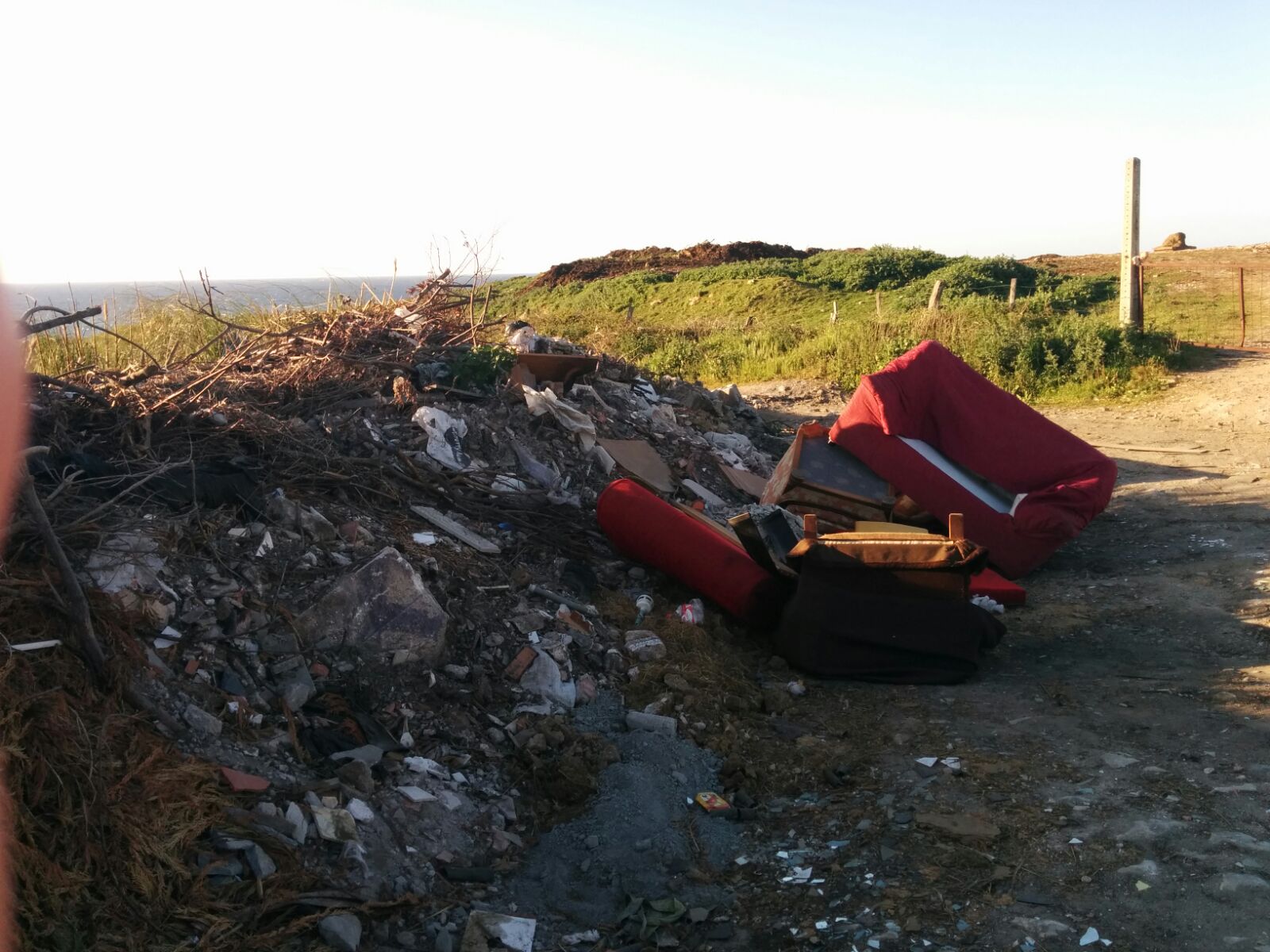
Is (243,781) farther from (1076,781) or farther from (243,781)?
(1076,781)

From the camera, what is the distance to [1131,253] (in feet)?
45.6

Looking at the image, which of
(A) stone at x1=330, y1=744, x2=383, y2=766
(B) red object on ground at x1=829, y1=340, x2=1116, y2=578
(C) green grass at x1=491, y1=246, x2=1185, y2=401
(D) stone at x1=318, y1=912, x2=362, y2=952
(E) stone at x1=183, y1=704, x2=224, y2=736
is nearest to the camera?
(D) stone at x1=318, y1=912, x2=362, y2=952

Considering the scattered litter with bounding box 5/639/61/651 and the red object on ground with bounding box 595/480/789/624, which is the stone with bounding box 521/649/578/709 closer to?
the red object on ground with bounding box 595/480/789/624

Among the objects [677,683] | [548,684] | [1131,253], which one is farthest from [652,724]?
[1131,253]

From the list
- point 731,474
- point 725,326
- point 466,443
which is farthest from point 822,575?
point 725,326

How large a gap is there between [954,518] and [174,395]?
3624mm

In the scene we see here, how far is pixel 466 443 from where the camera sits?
6.15 m

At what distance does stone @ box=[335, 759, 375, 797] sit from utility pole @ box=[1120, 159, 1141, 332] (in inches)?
493

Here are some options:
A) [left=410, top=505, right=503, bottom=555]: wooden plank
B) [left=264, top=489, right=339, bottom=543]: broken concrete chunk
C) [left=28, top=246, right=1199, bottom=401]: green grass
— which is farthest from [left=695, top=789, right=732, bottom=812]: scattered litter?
[left=28, top=246, right=1199, bottom=401]: green grass

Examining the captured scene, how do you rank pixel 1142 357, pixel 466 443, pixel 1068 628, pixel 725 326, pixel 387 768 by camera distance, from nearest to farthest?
pixel 387 768
pixel 1068 628
pixel 466 443
pixel 1142 357
pixel 725 326

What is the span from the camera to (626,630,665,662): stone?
4.68m

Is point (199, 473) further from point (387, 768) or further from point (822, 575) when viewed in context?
point (822, 575)

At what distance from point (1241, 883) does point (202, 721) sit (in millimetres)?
3161

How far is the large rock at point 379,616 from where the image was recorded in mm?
4074
